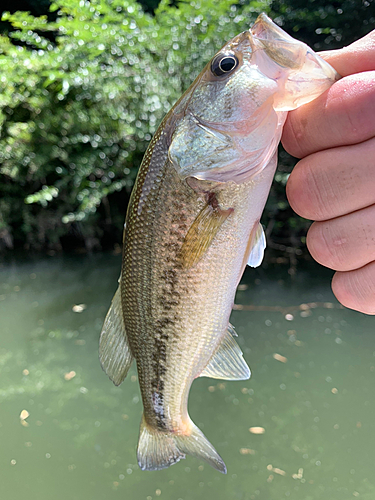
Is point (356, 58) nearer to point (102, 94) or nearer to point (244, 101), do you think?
point (244, 101)

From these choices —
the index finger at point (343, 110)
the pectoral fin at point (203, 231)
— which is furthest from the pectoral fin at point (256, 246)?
the index finger at point (343, 110)

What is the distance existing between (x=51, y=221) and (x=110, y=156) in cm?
169

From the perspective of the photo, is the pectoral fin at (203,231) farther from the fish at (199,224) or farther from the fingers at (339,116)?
the fingers at (339,116)

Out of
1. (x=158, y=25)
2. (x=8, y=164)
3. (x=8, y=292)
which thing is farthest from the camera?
(x=8, y=164)

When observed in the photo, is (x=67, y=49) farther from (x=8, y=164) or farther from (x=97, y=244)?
(x=97, y=244)

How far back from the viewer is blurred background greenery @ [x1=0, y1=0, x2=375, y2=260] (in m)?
4.37

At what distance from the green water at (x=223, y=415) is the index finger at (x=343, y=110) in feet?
6.65

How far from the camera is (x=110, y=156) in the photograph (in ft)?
17.4

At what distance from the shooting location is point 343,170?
Result: 26.5 inches

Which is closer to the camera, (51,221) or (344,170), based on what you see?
(344,170)

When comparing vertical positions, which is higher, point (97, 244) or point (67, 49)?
point (67, 49)

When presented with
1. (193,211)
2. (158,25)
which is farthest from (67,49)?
(193,211)

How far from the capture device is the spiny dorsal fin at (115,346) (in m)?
1.10

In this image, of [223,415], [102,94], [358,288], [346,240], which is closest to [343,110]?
[346,240]
